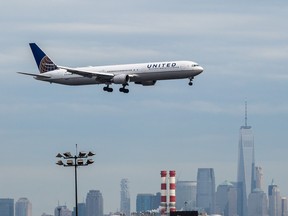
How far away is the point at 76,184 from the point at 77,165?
8.39ft

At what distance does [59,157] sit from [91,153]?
4.20 metres

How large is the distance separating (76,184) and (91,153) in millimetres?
4492

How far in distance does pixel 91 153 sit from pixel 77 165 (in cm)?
235

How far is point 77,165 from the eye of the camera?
511 feet

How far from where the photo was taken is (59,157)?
514 ft

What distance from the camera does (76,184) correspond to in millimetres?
154625

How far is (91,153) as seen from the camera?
512 feet

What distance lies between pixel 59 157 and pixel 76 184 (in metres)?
4.51
